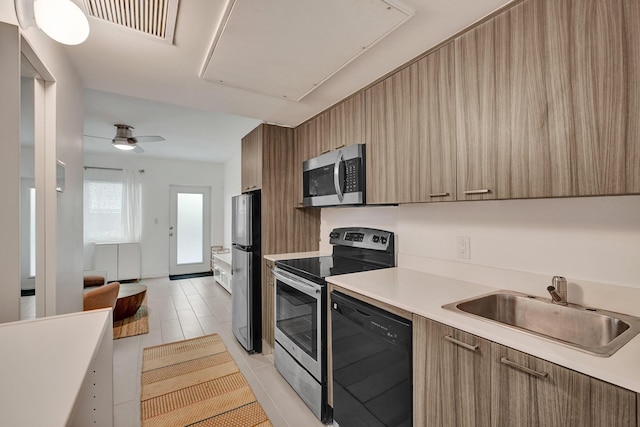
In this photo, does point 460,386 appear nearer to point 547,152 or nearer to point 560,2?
point 547,152

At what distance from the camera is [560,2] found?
42.4 inches

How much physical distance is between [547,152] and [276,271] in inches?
76.3

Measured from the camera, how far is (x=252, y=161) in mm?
2965

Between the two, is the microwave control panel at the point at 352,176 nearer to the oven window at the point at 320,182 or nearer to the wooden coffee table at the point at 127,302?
the oven window at the point at 320,182

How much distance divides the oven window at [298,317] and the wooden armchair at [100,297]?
200cm

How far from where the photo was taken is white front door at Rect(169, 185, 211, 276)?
6.16 metres

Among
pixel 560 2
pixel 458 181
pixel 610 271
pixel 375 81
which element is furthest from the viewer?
pixel 375 81

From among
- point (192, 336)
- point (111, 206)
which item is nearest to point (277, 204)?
point (192, 336)

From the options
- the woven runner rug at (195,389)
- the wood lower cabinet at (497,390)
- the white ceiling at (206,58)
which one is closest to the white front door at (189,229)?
the white ceiling at (206,58)

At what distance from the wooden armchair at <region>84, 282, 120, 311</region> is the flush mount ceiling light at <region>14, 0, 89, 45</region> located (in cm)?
274

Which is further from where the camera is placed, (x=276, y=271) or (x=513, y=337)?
(x=276, y=271)

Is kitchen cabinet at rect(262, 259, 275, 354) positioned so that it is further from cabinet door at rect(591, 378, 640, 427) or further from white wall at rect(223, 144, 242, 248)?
white wall at rect(223, 144, 242, 248)

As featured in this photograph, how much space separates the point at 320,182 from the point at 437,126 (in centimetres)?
112

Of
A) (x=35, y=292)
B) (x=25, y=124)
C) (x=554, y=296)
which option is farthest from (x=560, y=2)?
(x=35, y=292)
